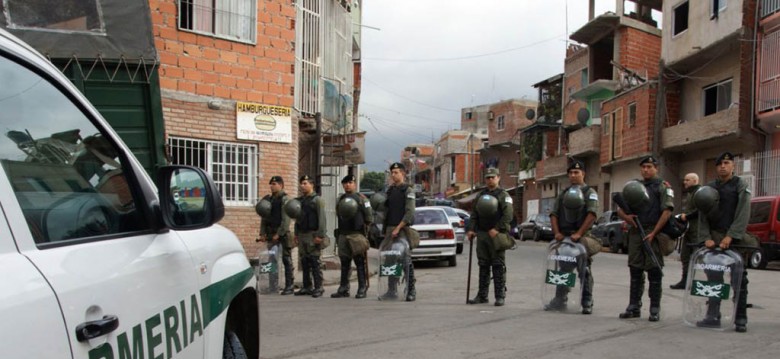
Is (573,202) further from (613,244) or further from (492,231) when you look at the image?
(613,244)

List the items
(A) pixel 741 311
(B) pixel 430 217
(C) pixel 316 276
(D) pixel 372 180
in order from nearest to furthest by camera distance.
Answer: (A) pixel 741 311 → (C) pixel 316 276 → (B) pixel 430 217 → (D) pixel 372 180

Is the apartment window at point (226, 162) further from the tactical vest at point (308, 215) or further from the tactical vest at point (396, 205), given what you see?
the tactical vest at point (396, 205)

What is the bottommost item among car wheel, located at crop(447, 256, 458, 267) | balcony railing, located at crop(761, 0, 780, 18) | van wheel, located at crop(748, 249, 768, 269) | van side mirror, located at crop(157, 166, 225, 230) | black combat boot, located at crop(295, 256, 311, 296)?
car wheel, located at crop(447, 256, 458, 267)

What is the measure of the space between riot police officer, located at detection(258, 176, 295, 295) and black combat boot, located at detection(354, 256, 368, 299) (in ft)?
4.57

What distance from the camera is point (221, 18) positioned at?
12.9 m

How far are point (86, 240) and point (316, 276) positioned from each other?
8.40m

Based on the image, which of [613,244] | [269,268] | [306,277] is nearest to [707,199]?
[306,277]

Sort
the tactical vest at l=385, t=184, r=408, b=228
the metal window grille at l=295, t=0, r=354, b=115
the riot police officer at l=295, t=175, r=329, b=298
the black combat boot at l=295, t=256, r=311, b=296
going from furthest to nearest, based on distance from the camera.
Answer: the metal window grille at l=295, t=0, r=354, b=115 → the black combat boot at l=295, t=256, r=311, b=296 → the riot police officer at l=295, t=175, r=329, b=298 → the tactical vest at l=385, t=184, r=408, b=228

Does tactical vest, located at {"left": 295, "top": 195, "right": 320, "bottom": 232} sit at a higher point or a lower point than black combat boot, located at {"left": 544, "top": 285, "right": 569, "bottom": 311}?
higher

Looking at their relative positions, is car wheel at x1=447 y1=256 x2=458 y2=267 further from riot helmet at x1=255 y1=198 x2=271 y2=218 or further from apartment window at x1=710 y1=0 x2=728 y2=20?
apartment window at x1=710 y1=0 x2=728 y2=20

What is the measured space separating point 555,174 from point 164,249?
3698 cm

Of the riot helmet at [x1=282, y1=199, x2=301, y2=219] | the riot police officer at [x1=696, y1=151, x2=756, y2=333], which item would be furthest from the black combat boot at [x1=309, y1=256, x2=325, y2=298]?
the riot police officer at [x1=696, y1=151, x2=756, y2=333]

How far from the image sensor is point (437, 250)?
1577 cm

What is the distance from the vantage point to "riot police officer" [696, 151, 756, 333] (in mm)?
6887
